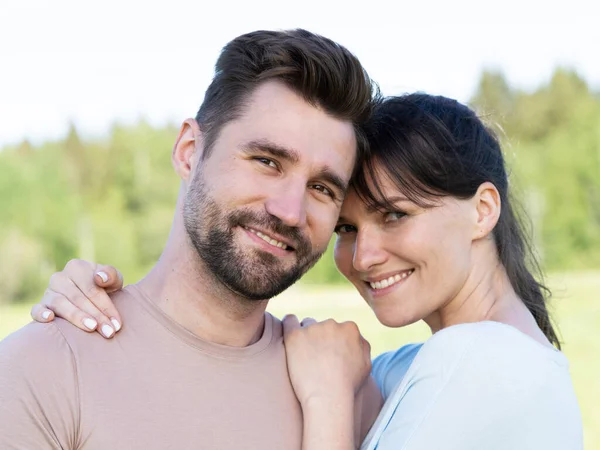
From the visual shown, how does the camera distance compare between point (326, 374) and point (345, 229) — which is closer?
point (326, 374)

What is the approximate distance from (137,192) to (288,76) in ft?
142

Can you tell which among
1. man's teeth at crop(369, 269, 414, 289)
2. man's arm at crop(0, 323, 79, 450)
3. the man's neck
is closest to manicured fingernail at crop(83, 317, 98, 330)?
man's arm at crop(0, 323, 79, 450)

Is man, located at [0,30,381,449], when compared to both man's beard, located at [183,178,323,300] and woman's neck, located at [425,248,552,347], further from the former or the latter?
woman's neck, located at [425,248,552,347]

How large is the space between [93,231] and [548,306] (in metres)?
41.2

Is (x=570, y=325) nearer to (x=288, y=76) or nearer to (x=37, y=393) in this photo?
(x=288, y=76)

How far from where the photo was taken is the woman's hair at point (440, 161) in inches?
108

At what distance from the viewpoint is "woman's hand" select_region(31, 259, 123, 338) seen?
2.35m

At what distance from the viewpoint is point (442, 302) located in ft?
9.43

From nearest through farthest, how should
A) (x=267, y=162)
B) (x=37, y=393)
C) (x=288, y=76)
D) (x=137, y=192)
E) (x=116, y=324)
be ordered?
(x=37, y=393)
(x=116, y=324)
(x=267, y=162)
(x=288, y=76)
(x=137, y=192)

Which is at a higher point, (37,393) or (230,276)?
(230,276)

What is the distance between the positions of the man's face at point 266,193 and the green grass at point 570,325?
6.63 m

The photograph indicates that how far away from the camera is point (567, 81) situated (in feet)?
164

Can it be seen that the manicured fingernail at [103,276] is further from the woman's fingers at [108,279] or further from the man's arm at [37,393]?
the man's arm at [37,393]

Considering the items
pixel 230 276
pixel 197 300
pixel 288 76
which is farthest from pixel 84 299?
pixel 288 76
